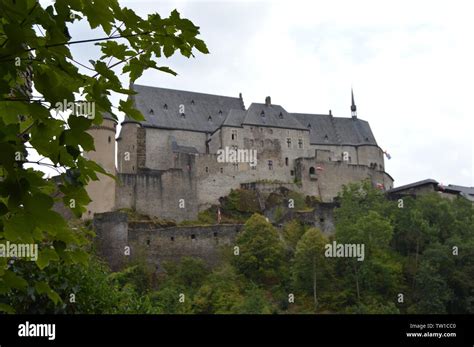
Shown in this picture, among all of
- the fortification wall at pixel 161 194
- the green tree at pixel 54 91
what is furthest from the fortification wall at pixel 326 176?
the green tree at pixel 54 91

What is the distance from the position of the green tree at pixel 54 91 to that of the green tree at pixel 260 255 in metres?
35.8

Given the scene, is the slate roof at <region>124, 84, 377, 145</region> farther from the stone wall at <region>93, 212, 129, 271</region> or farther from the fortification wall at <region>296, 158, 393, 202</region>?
the stone wall at <region>93, 212, 129, 271</region>

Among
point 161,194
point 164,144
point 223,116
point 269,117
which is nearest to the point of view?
point 161,194

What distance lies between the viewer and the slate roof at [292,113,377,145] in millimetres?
66250

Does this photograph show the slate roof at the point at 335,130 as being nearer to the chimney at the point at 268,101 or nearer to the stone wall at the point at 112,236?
the chimney at the point at 268,101

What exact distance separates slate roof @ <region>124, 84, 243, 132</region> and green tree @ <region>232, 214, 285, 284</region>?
18812mm

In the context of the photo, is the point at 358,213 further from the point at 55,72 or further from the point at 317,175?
the point at 55,72

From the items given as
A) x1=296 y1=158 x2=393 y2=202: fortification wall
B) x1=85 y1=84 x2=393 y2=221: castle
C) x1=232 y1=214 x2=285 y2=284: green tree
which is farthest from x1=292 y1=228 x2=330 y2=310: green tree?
x1=296 y1=158 x2=393 y2=202: fortification wall

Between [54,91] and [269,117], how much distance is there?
57168mm

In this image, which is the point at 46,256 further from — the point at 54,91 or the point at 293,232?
the point at 293,232

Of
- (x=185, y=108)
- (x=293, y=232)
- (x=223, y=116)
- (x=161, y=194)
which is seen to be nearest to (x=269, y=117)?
(x=223, y=116)

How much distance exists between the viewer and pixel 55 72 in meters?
3.09

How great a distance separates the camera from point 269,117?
59.8 m

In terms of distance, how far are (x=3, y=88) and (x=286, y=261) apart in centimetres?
3815
